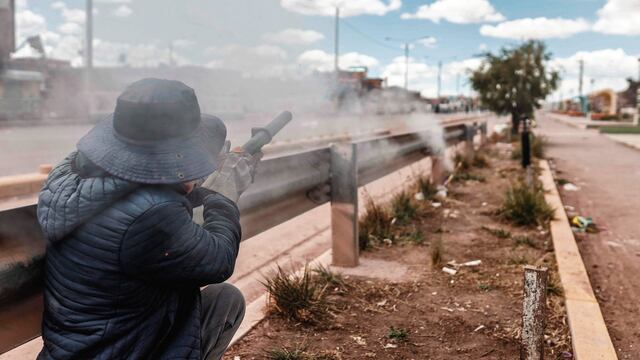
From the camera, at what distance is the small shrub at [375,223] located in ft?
16.1

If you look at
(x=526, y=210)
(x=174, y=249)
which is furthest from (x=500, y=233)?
(x=174, y=249)

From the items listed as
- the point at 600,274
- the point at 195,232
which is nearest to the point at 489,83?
the point at 600,274

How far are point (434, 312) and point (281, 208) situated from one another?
1.06 m

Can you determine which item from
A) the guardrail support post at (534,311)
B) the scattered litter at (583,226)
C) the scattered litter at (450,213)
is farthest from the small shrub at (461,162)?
the guardrail support post at (534,311)

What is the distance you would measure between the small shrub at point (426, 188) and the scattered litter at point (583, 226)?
1.51 m

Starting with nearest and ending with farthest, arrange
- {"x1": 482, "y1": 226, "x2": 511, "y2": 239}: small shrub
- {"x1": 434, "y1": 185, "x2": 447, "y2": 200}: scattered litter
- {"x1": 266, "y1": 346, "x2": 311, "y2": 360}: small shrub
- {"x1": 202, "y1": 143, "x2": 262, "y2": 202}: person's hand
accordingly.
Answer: {"x1": 202, "y1": 143, "x2": 262, "y2": 202}: person's hand < {"x1": 266, "y1": 346, "x2": 311, "y2": 360}: small shrub < {"x1": 482, "y1": 226, "x2": 511, "y2": 239}: small shrub < {"x1": 434, "y1": 185, "x2": 447, "y2": 200}: scattered litter

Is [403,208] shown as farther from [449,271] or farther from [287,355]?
[287,355]

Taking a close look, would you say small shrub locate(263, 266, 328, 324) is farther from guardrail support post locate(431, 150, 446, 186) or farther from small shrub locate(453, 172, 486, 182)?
small shrub locate(453, 172, 486, 182)

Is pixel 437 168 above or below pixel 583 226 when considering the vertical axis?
above

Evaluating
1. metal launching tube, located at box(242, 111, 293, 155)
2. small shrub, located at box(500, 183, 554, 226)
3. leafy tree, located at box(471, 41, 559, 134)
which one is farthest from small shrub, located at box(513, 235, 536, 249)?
leafy tree, located at box(471, 41, 559, 134)

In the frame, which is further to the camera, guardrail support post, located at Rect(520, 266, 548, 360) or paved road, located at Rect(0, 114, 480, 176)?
paved road, located at Rect(0, 114, 480, 176)

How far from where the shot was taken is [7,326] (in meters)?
1.79

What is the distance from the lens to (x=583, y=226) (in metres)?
5.90

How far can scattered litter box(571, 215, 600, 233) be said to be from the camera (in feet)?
19.2
